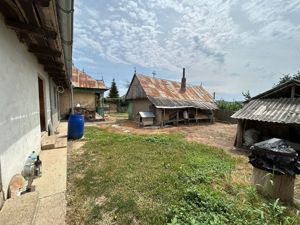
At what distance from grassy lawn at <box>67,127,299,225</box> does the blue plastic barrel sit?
6.58 feet

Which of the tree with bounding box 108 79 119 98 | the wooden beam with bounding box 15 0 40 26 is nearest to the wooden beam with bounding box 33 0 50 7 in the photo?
the wooden beam with bounding box 15 0 40 26

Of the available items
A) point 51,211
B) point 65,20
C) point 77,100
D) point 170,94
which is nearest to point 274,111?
point 65,20

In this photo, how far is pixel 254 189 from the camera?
3107 millimetres

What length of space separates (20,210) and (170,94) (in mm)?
14550

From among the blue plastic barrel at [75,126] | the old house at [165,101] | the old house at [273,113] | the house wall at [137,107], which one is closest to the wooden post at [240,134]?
the old house at [273,113]

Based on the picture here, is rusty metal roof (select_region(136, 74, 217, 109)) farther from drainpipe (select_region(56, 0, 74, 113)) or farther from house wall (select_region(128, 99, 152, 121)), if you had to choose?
drainpipe (select_region(56, 0, 74, 113))

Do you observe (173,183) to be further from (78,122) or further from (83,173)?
(78,122)

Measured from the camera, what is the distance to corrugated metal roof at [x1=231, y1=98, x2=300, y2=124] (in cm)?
577

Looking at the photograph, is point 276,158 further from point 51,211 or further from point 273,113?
point 273,113

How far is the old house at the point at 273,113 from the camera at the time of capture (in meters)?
6.17

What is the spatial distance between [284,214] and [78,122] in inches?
261

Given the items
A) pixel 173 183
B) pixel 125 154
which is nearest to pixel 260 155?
pixel 173 183

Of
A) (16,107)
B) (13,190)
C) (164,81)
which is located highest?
(164,81)

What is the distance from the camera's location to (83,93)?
1380cm
